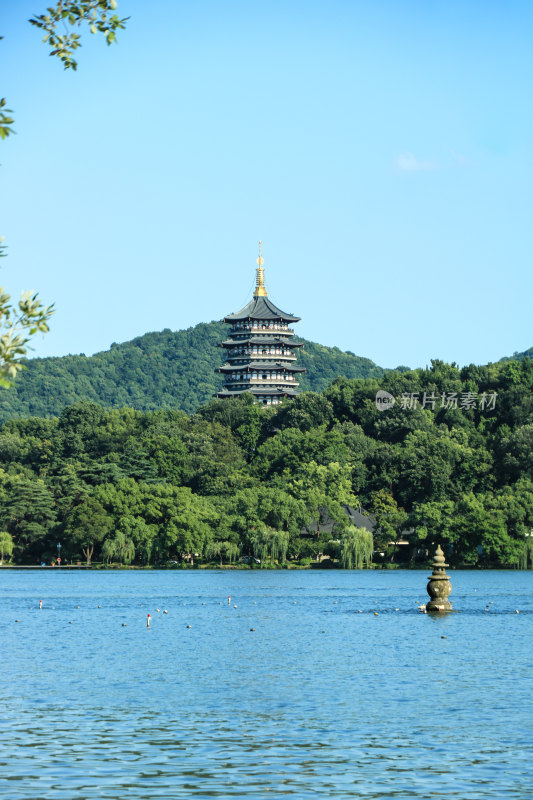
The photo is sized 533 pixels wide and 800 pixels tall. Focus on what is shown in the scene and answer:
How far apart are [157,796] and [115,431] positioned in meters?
116

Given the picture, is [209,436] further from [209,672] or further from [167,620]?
[209,672]

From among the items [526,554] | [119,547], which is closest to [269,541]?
[119,547]

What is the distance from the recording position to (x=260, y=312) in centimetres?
15400

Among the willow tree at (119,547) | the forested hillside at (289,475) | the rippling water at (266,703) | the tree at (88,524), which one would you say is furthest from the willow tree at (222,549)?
the rippling water at (266,703)

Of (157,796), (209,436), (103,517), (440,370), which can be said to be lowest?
(157,796)

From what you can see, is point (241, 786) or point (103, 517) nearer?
point (241, 786)

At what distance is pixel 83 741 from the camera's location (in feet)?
75.4

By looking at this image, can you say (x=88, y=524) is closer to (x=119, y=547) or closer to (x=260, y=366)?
(x=119, y=547)

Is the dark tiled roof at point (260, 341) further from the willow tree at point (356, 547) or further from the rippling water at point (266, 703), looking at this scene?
the rippling water at point (266, 703)

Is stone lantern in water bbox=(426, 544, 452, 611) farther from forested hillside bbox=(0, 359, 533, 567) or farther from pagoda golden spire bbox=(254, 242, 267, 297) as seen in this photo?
pagoda golden spire bbox=(254, 242, 267, 297)

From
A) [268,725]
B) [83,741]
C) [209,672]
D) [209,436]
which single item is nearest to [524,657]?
[209,672]

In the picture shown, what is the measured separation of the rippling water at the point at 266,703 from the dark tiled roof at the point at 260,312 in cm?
9580

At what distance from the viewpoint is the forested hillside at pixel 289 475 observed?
9900 cm

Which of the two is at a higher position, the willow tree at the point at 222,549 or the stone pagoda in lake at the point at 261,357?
the stone pagoda in lake at the point at 261,357
